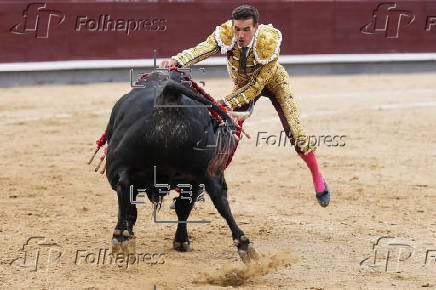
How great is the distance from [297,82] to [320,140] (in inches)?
170

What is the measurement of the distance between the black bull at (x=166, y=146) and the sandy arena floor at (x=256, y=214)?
253mm

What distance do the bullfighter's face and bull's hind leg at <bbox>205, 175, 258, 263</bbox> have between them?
685 millimetres

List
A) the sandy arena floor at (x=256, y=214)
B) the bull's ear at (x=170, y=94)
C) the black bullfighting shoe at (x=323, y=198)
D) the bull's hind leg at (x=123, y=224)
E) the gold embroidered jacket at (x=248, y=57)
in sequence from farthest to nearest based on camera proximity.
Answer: the black bullfighting shoe at (x=323, y=198), the gold embroidered jacket at (x=248, y=57), the sandy arena floor at (x=256, y=214), the bull's hind leg at (x=123, y=224), the bull's ear at (x=170, y=94)

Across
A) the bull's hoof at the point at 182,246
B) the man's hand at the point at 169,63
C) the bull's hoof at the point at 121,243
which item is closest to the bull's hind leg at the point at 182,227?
the bull's hoof at the point at 182,246

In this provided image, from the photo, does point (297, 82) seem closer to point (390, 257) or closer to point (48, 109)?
point (48, 109)

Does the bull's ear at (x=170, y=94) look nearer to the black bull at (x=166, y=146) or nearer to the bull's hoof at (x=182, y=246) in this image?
the black bull at (x=166, y=146)

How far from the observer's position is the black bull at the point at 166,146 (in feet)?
9.41

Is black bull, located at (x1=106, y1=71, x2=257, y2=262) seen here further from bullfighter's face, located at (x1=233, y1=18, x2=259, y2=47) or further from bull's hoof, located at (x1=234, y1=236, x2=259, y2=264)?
bullfighter's face, located at (x1=233, y1=18, x2=259, y2=47)

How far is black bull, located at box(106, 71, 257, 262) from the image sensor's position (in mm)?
2869

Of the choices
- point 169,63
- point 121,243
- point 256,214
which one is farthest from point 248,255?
point 256,214

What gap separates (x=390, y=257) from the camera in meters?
3.45

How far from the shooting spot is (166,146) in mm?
2857

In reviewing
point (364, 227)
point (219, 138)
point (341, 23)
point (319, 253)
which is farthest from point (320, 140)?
point (341, 23)

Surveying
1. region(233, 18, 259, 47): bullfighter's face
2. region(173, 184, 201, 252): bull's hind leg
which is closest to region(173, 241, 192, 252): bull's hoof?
region(173, 184, 201, 252): bull's hind leg
